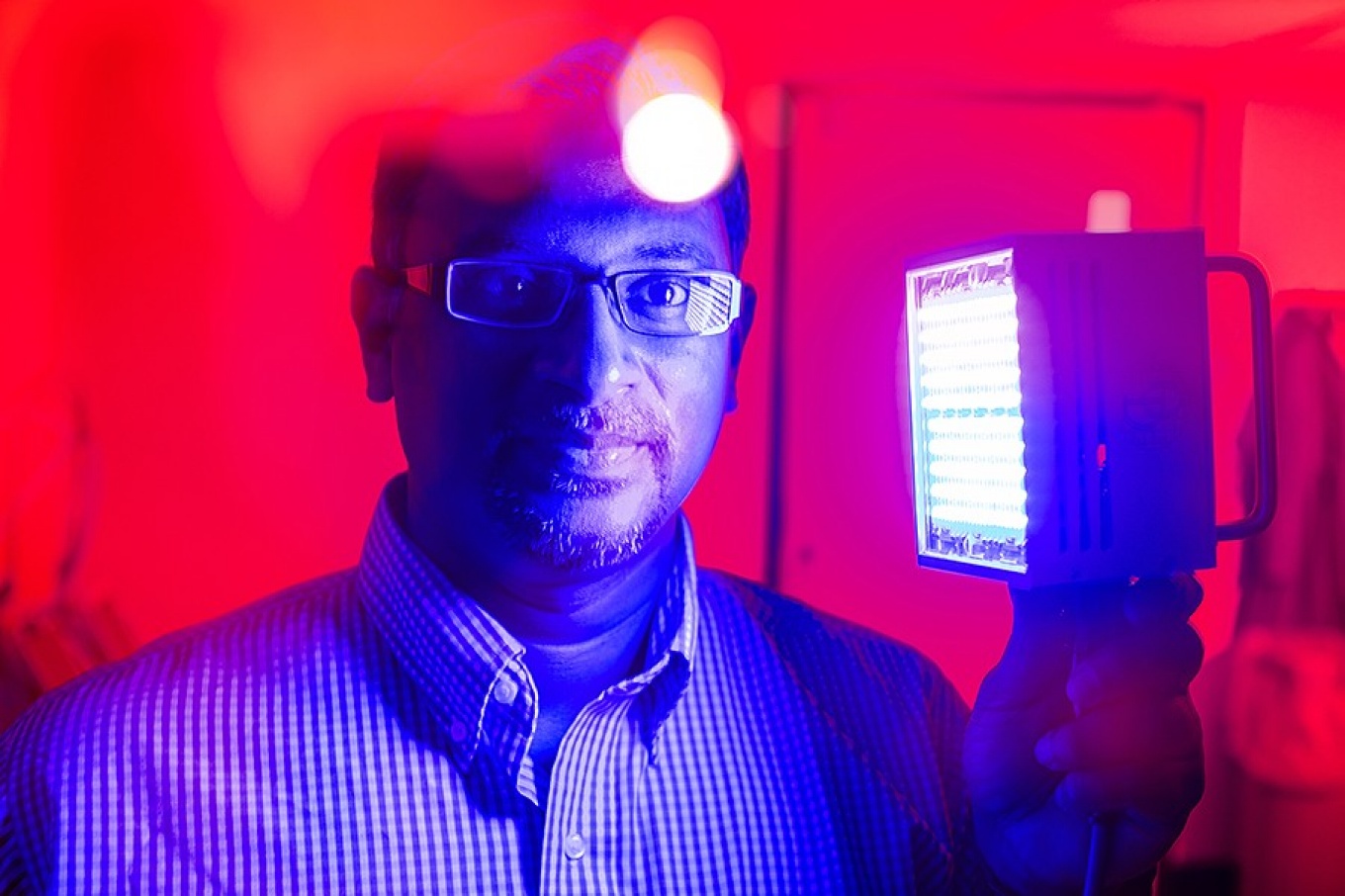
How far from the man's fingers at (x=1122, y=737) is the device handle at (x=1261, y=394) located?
16cm

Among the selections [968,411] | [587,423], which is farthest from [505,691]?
[968,411]

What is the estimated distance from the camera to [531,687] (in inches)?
39.5

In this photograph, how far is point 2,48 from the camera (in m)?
1.16

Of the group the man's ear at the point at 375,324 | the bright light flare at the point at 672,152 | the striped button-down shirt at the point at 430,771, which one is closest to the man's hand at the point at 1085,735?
the striped button-down shirt at the point at 430,771

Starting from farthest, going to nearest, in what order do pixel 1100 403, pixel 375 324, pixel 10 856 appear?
pixel 375 324 → pixel 10 856 → pixel 1100 403

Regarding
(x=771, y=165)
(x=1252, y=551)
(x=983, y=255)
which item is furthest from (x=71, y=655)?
(x=1252, y=551)

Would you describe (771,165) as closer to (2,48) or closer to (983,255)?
(983,255)

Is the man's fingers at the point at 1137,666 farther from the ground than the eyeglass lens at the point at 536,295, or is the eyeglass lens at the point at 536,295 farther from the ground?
the eyeglass lens at the point at 536,295

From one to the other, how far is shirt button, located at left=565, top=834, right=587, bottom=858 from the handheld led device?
1.58 ft

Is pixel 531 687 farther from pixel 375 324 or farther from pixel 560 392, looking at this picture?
pixel 375 324

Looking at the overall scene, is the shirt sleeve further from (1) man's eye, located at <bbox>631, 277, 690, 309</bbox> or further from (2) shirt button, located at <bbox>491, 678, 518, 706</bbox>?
(1) man's eye, located at <bbox>631, 277, 690, 309</bbox>

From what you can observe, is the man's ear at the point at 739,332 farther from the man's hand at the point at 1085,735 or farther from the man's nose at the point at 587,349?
the man's hand at the point at 1085,735

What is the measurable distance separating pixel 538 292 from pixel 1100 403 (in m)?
0.53

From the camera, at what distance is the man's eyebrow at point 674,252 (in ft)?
3.30
